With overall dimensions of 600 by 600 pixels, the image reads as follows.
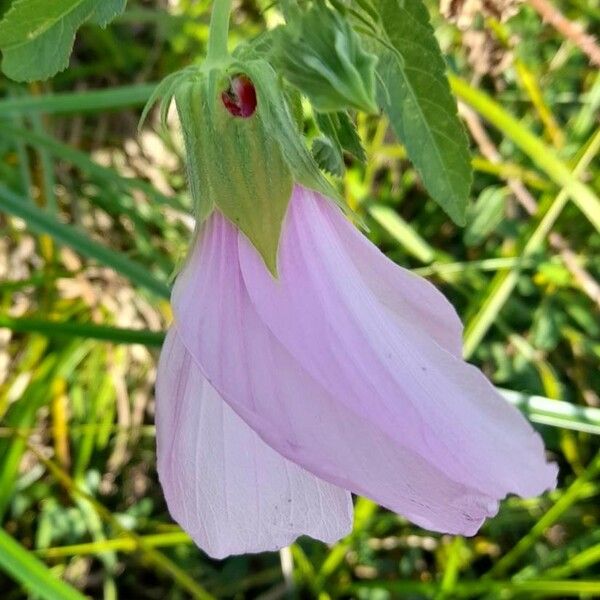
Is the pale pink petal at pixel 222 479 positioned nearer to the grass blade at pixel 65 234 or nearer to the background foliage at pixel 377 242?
the grass blade at pixel 65 234

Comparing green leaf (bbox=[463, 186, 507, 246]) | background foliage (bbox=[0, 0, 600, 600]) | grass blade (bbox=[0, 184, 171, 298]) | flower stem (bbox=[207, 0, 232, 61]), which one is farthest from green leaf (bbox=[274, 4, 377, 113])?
green leaf (bbox=[463, 186, 507, 246])

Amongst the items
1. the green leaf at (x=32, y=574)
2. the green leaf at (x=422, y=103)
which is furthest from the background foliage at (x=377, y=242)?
the green leaf at (x=422, y=103)

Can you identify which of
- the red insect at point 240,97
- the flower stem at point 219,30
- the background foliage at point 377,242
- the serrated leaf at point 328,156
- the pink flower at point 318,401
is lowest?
the background foliage at point 377,242

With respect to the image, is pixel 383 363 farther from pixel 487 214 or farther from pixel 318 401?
pixel 487 214

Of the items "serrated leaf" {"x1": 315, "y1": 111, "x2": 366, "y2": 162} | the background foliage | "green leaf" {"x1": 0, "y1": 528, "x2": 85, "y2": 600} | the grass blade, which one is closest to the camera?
"serrated leaf" {"x1": 315, "y1": 111, "x2": 366, "y2": 162}

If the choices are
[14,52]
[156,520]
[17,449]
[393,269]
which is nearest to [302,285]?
[393,269]

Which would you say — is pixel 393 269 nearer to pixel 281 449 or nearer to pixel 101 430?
pixel 281 449

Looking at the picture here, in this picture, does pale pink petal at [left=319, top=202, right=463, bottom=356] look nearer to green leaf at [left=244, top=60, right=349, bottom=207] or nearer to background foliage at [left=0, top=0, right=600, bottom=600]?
green leaf at [left=244, top=60, right=349, bottom=207]
